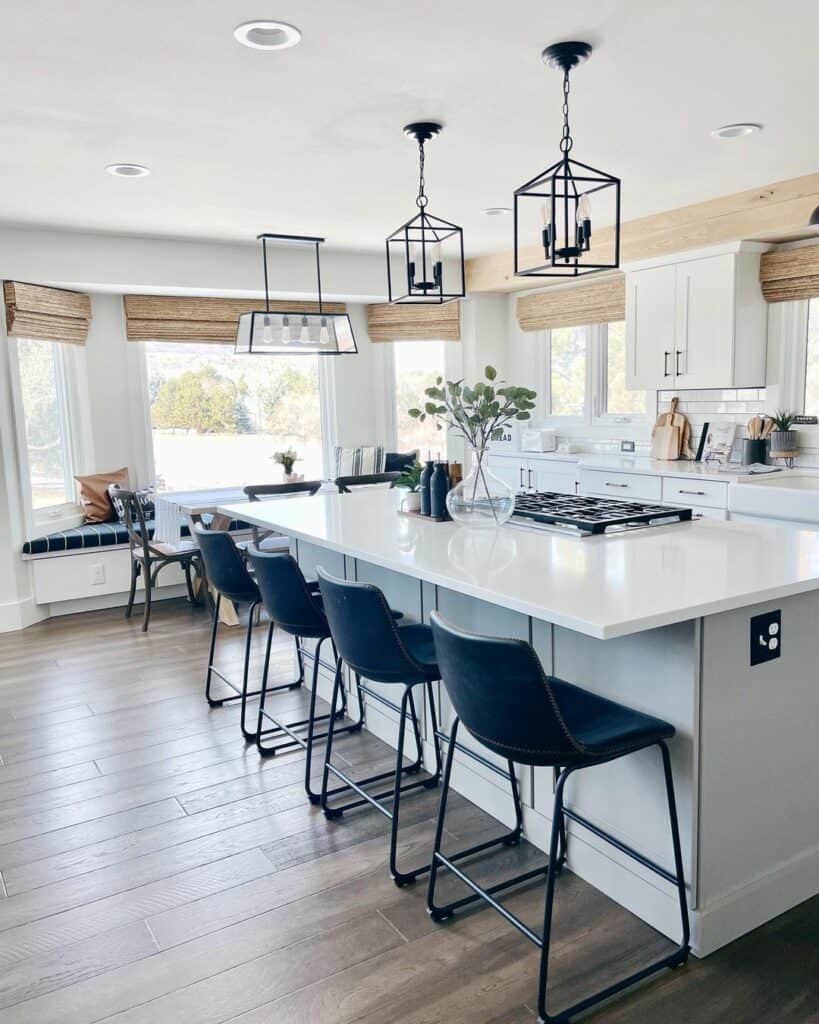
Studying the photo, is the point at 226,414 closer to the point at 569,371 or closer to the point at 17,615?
the point at 17,615

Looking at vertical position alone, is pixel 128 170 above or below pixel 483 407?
above

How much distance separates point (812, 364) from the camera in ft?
15.5

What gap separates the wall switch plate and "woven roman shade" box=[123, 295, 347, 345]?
191 inches

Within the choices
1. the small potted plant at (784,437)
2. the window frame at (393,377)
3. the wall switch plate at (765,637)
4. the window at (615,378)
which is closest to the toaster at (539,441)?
the window at (615,378)

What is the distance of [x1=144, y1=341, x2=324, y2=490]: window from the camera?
6211mm

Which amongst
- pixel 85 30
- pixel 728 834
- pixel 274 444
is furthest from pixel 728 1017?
pixel 274 444

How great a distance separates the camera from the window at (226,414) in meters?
6.21

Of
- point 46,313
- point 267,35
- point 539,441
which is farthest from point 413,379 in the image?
point 267,35

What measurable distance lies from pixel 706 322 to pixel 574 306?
56.1 inches

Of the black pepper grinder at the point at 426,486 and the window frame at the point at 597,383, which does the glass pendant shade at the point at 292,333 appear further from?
the window frame at the point at 597,383

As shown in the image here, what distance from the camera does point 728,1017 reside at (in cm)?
183

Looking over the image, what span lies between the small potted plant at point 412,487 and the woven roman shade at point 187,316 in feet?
10.3

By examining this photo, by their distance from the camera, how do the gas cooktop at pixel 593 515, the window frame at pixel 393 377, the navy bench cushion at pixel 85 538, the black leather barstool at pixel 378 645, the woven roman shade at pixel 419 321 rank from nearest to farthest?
the black leather barstool at pixel 378 645, the gas cooktop at pixel 593 515, the navy bench cushion at pixel 85 538, the woven roman shade at pixel 419 321, the window frame at pixel 393 377

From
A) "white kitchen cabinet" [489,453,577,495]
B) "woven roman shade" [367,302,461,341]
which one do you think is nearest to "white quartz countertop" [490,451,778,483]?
"white kitchen cabinet" [489,453,577,495]
